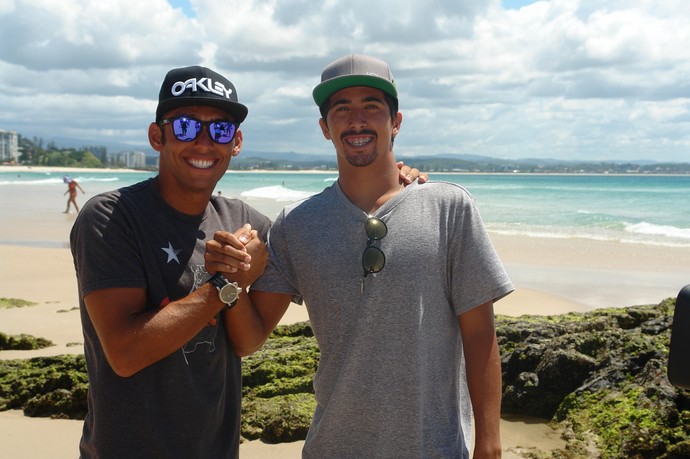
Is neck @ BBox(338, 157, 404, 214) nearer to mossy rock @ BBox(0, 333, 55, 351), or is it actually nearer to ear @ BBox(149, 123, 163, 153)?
ear @ BBox(149, 123, 163, 153)

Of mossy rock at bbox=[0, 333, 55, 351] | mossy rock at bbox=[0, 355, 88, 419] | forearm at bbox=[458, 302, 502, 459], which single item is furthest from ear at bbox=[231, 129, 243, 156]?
mossy rock at bbox=[0, 333, 55, 351]

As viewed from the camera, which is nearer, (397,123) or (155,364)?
(155,364)

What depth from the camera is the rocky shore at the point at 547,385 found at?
13.1 feet

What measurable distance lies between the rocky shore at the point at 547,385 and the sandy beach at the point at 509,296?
0.45ft

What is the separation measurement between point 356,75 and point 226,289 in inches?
35.0

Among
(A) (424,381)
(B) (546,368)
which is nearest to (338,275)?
(A) (424,381)

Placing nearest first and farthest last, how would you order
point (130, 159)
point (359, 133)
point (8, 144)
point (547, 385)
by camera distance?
point (359, 133) < point (547, 385) < point (8, 144) < point (130, 159)

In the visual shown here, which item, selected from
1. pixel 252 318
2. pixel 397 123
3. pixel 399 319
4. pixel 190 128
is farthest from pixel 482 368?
pixel 190 128

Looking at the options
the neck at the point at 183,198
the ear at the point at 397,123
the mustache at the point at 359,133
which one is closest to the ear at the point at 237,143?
the neck at the point at 183,198

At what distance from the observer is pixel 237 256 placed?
2498mm

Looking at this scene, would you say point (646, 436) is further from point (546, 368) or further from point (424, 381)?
point (424, 381)

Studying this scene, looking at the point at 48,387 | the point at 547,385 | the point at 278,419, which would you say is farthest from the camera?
the point at 48,387

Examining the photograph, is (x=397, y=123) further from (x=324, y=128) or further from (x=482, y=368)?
(x=482, y=368)

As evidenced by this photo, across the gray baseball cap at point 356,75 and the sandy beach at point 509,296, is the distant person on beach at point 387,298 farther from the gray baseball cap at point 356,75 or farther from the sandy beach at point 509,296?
the sandy beach at point 509,296
